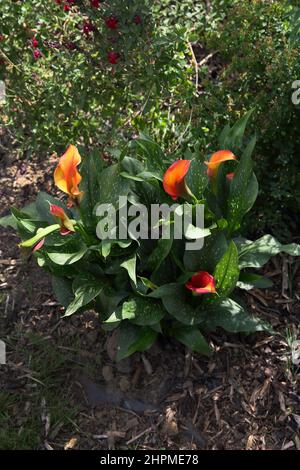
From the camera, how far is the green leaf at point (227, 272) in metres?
2.40

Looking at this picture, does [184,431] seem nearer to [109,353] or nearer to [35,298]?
[109,353]

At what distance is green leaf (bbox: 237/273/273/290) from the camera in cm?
266

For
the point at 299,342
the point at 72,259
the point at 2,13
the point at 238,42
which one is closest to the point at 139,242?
the point at 72,259

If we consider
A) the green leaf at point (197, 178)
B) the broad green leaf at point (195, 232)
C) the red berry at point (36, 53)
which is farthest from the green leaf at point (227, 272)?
the red berry at point (36, 53)

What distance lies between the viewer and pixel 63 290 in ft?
8.93

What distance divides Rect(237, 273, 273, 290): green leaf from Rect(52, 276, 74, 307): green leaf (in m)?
0.70

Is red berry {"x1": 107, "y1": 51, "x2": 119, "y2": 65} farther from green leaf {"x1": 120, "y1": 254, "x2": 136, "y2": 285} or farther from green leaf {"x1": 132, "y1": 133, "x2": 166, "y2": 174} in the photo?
green leaf {"x1": 120, "y1": 254, "x2": 136, "y2": 285}

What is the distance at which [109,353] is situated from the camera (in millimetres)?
2768

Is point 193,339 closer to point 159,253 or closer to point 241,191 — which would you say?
point 159,253

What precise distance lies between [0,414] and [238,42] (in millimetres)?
1919

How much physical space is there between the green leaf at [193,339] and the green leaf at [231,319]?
0.24ft

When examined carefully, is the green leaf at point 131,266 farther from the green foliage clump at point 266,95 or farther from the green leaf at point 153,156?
the green foliage clump at point 266,95

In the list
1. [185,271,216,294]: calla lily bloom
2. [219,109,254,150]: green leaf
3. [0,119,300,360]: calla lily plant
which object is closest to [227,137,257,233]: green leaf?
[0,119,300,360]: calla lily plant
